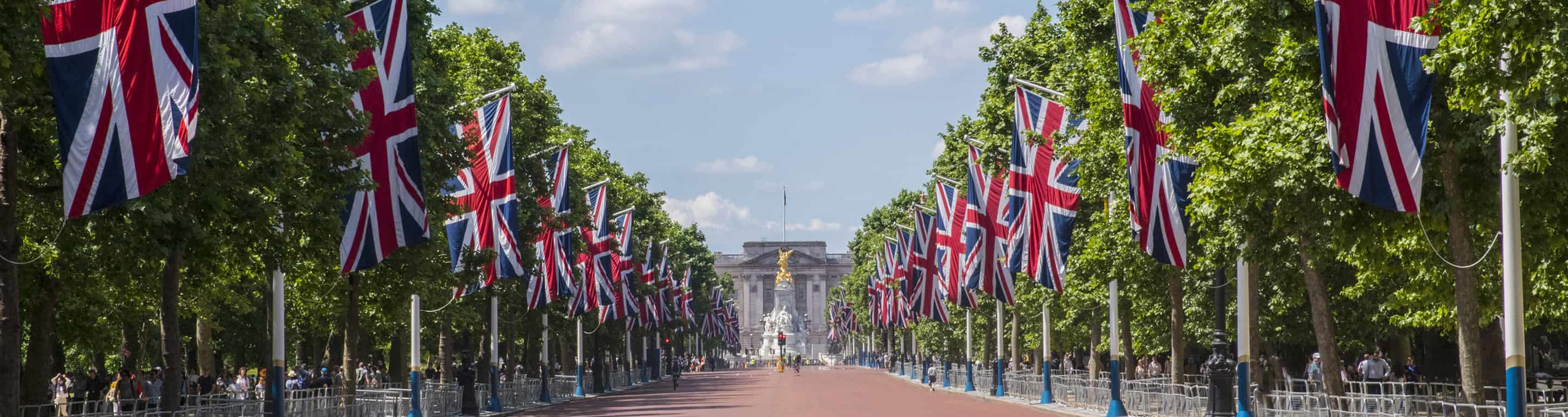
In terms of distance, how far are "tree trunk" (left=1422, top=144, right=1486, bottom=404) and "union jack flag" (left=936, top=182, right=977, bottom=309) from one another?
24.3 m

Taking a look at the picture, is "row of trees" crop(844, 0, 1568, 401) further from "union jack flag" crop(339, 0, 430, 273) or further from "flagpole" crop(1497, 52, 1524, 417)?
"union jack flag" crop(339, 0, 430, 273)

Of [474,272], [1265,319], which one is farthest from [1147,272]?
[474,272]

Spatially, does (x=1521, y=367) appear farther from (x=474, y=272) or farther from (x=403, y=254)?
(x=474, y=272)

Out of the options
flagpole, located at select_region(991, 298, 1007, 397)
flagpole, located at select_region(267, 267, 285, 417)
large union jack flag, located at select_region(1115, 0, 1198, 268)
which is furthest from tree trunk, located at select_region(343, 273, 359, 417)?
flagpole, located at select_region(991, 298, 1007, 397)

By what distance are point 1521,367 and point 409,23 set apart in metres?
23.0

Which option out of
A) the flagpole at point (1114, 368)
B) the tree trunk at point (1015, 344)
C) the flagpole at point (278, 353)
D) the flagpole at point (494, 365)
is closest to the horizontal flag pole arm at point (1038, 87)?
the flagpole at point (1114, 368)

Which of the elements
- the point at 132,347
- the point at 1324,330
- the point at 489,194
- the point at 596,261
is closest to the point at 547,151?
the point at 596,261

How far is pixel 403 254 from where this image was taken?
1387 inches

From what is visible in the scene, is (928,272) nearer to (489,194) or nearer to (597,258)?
(597,258)

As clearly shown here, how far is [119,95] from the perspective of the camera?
18.2 metres

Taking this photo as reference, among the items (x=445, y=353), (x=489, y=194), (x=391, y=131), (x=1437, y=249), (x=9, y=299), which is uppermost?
(x=391, y=131)

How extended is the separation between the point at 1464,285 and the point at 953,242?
27.9 metres

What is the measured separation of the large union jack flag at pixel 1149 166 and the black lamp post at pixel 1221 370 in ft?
9.29

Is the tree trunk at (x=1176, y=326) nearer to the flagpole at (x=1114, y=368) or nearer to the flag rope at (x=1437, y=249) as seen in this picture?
the flagpole at (x=1114, y=368)
